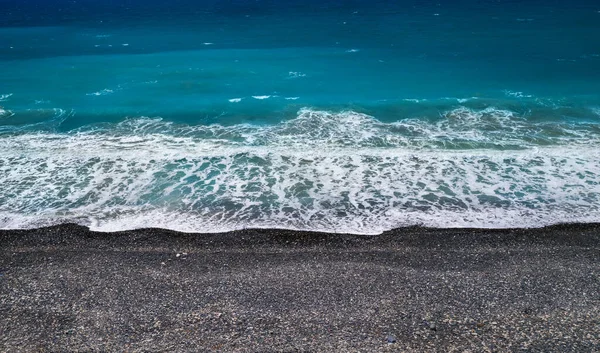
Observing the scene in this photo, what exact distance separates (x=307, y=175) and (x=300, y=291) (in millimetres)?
4904

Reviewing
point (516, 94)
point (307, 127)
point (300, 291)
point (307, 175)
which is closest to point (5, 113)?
point (307, 127)

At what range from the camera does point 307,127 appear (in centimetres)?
1522

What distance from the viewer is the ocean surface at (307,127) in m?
10.1

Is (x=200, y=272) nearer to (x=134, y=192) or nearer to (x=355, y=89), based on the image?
(x=134, y=192)

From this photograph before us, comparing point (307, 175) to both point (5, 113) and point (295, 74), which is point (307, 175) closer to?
Answer: point (295, 74)

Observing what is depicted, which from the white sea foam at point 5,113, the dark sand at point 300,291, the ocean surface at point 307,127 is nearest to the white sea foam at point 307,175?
the ocean surface at point 307,127

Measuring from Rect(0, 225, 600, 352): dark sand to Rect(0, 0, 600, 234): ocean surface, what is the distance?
74cm

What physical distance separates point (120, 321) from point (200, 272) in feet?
4.98

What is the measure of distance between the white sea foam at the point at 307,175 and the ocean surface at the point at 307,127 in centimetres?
5

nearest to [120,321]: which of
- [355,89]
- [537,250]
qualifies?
[537,250]

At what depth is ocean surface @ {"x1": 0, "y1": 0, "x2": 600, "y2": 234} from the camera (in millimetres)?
10133

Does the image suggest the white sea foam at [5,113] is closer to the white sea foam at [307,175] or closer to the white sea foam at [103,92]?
the white sea foam at [307,175]

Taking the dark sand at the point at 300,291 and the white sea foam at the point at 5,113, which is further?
the white sea foam at the point at 5,113

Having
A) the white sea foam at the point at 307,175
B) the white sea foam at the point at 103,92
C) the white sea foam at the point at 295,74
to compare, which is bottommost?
the white sea foam at the point at 307,175
